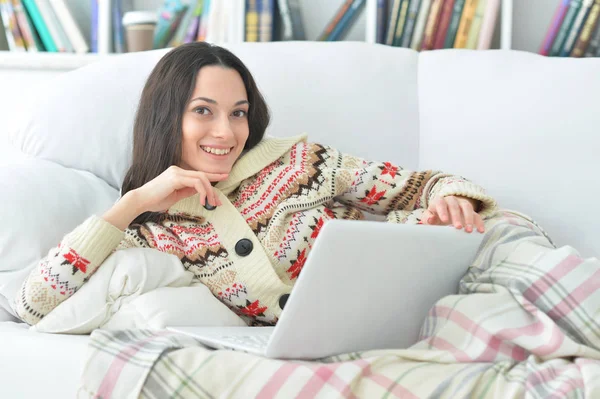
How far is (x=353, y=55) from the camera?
180 centimetres

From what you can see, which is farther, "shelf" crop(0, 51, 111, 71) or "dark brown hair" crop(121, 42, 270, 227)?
"shelf" crop(0, 51, 111, 71)

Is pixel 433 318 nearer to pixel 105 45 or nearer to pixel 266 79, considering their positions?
pixel 266 79

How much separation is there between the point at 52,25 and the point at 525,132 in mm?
1357

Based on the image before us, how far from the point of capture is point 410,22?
2098 millimetres

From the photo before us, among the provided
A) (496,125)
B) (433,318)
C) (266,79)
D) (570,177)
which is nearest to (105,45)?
(266,79)

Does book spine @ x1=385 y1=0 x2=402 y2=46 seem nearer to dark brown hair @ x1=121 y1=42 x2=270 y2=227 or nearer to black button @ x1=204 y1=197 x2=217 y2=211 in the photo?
dark brown hair @ x1=121 y1=42 x2=270 y2=227

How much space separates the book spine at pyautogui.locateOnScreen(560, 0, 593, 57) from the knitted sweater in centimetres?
83

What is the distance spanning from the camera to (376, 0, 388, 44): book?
212 cm

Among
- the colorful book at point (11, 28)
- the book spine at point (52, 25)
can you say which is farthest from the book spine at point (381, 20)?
the colorful book at point (11, 28)

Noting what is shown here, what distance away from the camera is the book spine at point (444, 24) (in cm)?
208

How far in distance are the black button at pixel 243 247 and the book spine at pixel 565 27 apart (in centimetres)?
117

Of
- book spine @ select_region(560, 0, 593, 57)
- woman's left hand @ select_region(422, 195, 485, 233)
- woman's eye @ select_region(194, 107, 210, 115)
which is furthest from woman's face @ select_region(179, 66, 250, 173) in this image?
book spine @ select_region(560, 0, 593, 57)

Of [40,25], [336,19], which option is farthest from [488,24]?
[40,25]

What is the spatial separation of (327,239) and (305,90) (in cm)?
93
